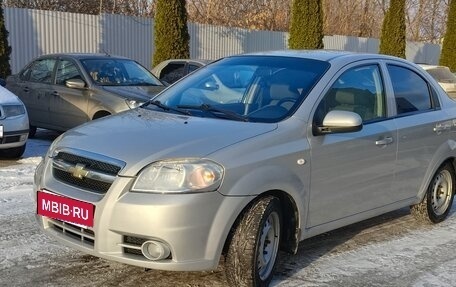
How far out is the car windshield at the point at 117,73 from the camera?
976 cm

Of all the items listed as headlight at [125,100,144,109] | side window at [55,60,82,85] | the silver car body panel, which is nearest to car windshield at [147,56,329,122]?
headlight at [125,100,144,109]

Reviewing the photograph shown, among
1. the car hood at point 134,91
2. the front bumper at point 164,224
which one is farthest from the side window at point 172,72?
the front bumper at point 164,224

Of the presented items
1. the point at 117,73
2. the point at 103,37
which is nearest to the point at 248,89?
the point at 117,73

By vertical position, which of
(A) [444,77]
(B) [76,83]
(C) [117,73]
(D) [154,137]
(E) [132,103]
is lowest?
(A) [444,77]

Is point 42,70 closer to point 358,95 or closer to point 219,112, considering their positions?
point 219,112

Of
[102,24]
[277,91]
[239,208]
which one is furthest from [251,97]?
[102,24]

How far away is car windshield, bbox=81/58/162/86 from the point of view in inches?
384

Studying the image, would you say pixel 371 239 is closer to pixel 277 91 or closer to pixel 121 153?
pixel 277 91

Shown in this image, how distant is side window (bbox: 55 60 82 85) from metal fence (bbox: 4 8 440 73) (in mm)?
6849

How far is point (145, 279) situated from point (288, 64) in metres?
2.01

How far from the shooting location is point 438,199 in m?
6.05

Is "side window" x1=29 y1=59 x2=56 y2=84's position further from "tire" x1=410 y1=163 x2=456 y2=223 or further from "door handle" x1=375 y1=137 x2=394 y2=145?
"door handle" x1=375 y1=137 x2=394 y2=145

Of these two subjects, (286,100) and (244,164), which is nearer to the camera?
(244,164)

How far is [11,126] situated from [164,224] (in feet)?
16.7
